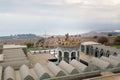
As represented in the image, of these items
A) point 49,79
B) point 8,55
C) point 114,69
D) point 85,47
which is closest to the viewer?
point 49,79

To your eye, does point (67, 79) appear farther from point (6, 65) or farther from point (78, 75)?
point (6, 65)

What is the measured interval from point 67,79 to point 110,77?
16.3 ft

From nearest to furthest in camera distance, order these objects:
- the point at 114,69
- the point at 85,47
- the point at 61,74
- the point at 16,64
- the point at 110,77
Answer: the point at 110,77, the point at 61,74, the point at 114,69, the point at 16,64, the point at 85,47

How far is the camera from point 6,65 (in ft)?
79.7

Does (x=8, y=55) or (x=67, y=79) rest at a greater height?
(x=8, y=55)

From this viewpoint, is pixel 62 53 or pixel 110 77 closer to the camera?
pixel 110 77

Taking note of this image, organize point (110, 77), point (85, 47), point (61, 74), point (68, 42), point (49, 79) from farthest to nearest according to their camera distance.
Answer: point (85, 47) → point (68, 42) → point (61, 74) → point (49, 79) → point (110, 77)

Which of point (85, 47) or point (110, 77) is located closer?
point (110, 77)

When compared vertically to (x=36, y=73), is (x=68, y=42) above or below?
above

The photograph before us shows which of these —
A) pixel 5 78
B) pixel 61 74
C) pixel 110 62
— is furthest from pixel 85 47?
pixel 5 78

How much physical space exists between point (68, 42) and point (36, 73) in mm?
10195

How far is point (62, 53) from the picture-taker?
30.2m

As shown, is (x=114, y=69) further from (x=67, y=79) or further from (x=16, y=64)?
(x=16, y=64)

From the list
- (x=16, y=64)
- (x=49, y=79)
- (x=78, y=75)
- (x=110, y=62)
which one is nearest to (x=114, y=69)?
(x=110, y=62)
